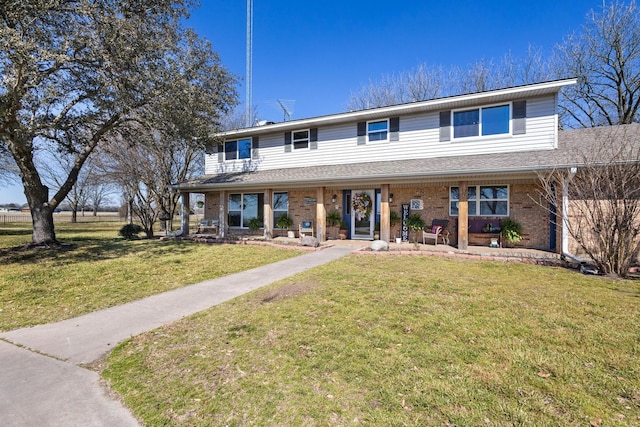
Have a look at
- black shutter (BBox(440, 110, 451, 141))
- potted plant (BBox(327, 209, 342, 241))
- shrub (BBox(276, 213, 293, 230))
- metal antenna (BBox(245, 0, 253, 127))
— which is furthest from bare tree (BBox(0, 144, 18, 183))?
black shutter (BBox(440, 110, 451, 141))

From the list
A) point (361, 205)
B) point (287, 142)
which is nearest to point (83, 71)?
point (287, 142)

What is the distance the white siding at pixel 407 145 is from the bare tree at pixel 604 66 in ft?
39.6

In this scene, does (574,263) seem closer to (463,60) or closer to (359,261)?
(359,261)

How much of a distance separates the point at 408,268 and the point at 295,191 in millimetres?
8183

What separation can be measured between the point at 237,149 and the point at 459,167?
37.3 ft

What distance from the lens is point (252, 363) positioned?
3.13 metres

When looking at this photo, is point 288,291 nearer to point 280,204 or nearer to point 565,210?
point 565,210

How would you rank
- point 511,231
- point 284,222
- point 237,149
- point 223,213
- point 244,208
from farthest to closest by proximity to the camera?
point 237,149 < point 244,208 < point 223,213 < point 284,222 < point 511,231

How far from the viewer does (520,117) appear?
1052 cm

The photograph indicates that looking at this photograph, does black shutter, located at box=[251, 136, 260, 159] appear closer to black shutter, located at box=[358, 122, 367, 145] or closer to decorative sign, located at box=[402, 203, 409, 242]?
black shutter, located at box=[358, 122, 367, 145]

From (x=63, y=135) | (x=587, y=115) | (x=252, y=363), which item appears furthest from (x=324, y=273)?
(x=587, y=115)

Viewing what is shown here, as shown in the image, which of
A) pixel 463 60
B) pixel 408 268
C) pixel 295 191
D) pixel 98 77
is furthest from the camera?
pixel 463 60

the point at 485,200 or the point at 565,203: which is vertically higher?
the point at 485,200

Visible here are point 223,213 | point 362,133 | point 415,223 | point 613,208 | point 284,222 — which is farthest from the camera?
point 223,213
